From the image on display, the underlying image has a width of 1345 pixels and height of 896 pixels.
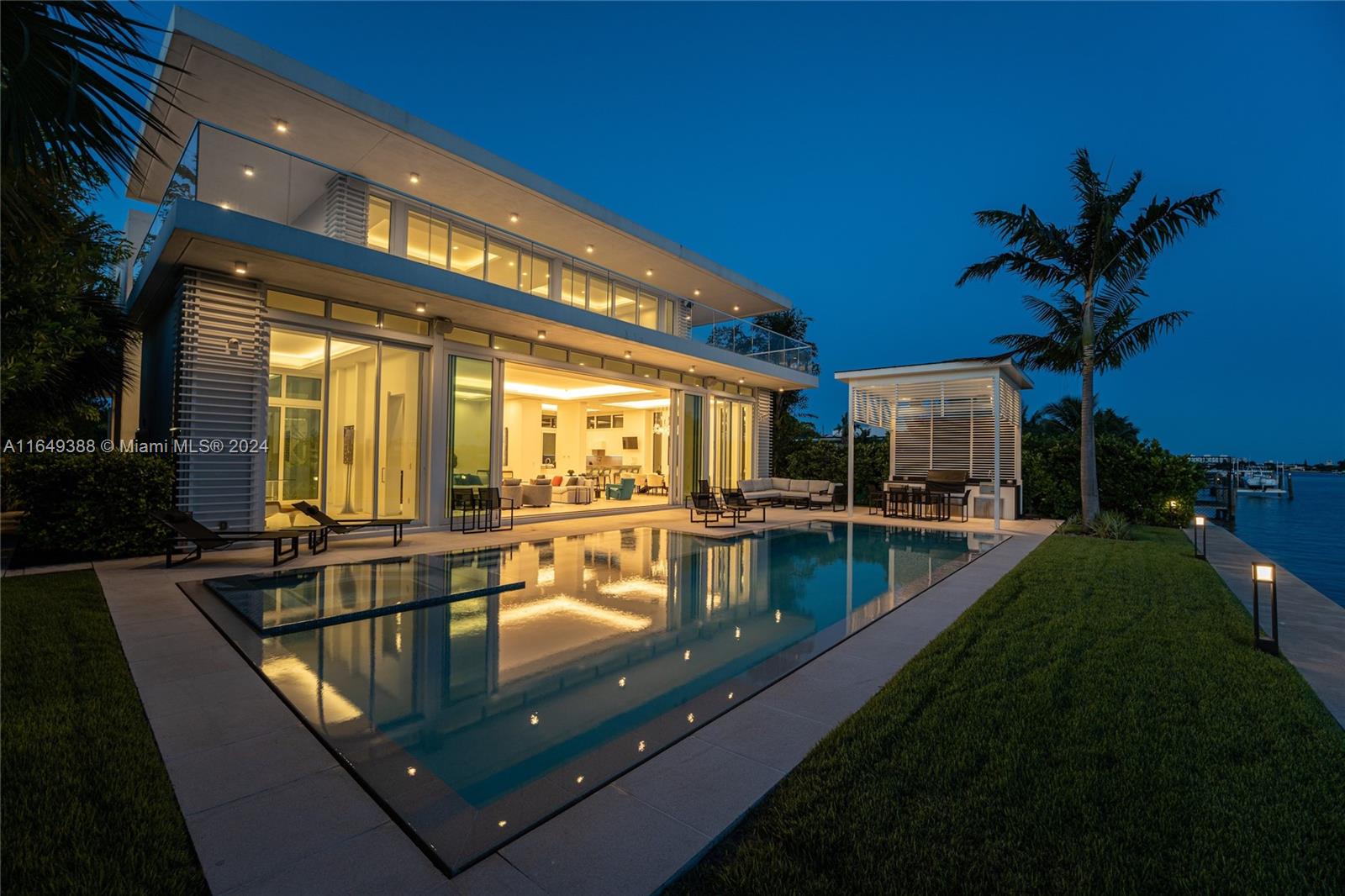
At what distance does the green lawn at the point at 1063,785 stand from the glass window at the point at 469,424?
9513 mm

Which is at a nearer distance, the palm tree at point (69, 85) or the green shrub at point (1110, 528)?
the palm tree at point (69, 85)

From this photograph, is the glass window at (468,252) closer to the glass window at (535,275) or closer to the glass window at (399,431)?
the glass window at (535,275)

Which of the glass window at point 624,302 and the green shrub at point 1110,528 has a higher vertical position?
the glass window at point 624,302

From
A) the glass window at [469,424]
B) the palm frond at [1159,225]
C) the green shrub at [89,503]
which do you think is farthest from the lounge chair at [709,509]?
the palm frond at [1159,225]

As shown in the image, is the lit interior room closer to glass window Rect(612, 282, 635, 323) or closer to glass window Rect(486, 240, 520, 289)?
glass window Rect(612, 282, 635, 323)

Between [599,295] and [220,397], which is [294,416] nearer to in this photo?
[220,397]

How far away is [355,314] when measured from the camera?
10.2 meters

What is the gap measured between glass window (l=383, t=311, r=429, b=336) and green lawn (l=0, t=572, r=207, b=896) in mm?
7168

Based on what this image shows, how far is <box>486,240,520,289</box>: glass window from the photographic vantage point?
40.4 ft

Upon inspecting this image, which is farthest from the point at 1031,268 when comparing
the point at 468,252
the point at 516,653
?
the point at 516,653

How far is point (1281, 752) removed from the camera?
9.57 feet

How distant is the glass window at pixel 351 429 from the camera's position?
10031 millimetres

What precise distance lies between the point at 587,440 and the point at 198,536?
16503mm

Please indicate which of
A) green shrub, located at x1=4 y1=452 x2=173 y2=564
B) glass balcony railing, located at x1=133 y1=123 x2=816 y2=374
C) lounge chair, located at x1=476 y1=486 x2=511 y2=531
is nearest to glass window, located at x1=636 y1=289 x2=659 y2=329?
glass balcony railing, located at x1=133 y1=123 x2=816 y2=374
